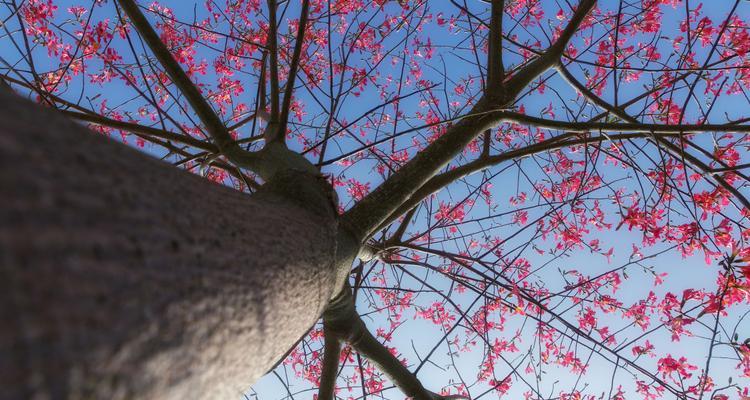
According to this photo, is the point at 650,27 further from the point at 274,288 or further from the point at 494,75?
the point at 274,288

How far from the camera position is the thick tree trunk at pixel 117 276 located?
418 mm

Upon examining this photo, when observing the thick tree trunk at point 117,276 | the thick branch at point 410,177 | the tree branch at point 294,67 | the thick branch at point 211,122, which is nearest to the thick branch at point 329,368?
the thick branch at point 410,177

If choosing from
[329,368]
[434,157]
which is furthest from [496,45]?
[329,368]

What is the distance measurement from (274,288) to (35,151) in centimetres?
50

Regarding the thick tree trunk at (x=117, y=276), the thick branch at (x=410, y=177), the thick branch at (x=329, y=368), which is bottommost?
the thick tree trunk at (x=117, y=276)

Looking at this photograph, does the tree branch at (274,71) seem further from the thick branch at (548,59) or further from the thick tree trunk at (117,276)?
the thick tree trunk at (117,276)

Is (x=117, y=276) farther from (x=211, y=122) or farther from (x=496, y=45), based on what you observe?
(x=496, y=45)

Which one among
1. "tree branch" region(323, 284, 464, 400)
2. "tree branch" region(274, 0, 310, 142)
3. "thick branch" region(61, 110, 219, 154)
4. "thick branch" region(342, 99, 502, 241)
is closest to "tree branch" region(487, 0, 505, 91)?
"thick branch" region(342, 99, 502, 241)

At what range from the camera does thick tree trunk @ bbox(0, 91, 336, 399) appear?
1.37 ft

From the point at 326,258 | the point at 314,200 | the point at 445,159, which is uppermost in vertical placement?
the point at 445,159

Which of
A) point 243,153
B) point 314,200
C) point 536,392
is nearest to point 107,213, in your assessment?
point 314,200

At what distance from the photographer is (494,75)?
2479 millimetres

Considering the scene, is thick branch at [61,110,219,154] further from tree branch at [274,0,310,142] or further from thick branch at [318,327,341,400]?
thick branch at [318,327,341,400]

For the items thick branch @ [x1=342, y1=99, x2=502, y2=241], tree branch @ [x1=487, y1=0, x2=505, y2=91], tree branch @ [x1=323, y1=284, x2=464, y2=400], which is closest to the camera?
thick branch @ [x1=342, y1=99, x2=502, y2=241]
